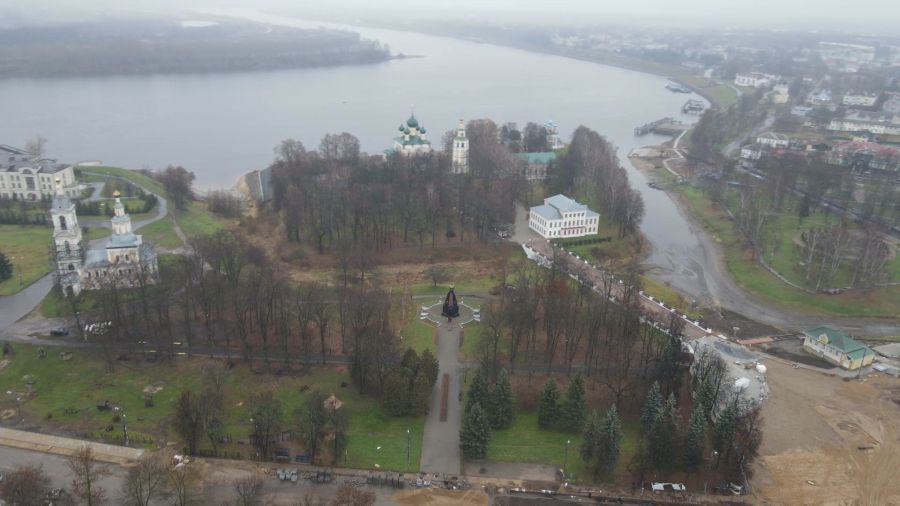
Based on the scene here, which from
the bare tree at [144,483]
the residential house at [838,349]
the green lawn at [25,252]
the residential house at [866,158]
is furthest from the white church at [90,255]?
the residential house at [866,158]

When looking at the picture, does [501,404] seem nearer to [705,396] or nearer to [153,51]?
[705,396]

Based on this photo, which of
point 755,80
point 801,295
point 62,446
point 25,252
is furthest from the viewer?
point 755,80

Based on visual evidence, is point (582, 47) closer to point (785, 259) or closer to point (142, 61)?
point (142, 61)

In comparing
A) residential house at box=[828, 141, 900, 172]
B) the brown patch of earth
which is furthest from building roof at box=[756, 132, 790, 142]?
the brown patch of earth

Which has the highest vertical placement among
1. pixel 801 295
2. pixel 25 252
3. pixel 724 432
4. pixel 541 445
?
pixel 724 432

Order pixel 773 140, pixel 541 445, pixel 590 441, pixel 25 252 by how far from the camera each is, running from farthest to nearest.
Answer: pixel 773 140, pixel 25 252, pixel 541 445, pixel 590 441

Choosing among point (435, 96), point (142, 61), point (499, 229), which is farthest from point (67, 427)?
point (142, 61)

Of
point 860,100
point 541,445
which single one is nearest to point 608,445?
point 541,445
